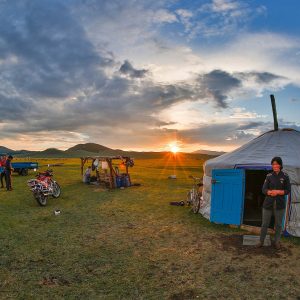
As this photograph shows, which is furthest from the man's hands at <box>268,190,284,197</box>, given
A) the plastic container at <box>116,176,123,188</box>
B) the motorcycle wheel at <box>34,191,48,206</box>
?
the plastic container at <box>116,176,123,188</box>

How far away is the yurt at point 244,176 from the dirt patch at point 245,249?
1.53m

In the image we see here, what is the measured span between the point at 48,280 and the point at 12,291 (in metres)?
0.76

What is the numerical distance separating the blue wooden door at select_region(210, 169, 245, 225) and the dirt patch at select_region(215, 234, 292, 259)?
1.45 metres

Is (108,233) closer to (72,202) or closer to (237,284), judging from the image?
(237,284)

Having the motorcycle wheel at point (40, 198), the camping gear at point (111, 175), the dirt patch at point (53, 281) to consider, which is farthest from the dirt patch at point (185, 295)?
the camping gear at point (111, 175)

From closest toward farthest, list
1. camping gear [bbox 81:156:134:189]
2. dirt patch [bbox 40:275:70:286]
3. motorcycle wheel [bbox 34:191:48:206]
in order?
1. dirt patch [bbox 40:275:70:286]
2. motorcycle wheel [bbox 34:191:48:206]
3. camping gear [bbox 81:156:134:189]

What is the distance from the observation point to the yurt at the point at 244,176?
10406mm

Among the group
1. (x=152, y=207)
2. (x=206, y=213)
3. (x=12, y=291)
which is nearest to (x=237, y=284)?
(x=12, y=291)

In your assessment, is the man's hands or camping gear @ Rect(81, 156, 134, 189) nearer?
the man's hands

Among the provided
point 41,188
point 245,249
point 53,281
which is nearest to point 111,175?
point 41,188

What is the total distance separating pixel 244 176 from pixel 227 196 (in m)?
0.95

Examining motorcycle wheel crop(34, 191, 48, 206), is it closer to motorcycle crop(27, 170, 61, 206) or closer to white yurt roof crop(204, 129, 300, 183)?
motorcycle crop(27, 170, 61, 206)

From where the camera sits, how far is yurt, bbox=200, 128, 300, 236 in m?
10.4

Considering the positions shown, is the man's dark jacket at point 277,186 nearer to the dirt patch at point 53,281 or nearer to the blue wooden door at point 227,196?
the blue wooden door at point 227,196
